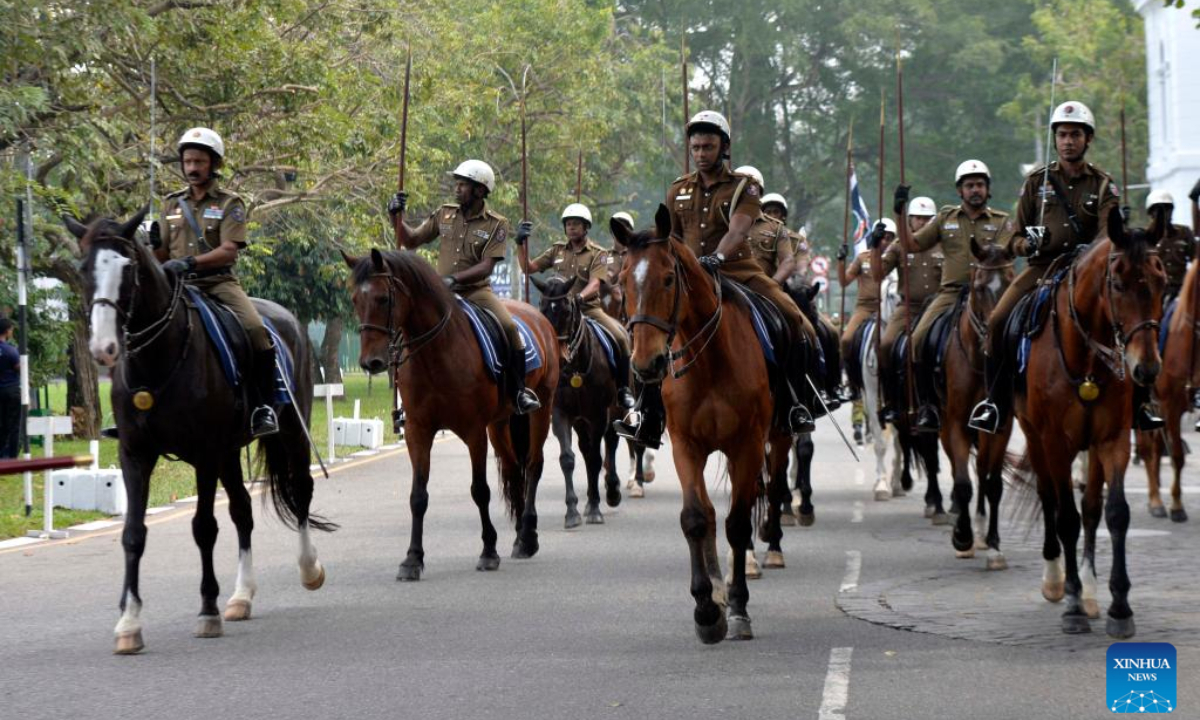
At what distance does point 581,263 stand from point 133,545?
28.3ft

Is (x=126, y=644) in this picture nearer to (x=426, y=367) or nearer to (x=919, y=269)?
(x=426, y=367)

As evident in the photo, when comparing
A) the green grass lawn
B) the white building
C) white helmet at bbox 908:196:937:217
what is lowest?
the green grass lawn

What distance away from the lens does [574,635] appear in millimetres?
9930

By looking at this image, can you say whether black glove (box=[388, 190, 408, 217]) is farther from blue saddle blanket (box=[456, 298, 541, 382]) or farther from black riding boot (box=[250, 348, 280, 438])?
black riding boot (box=[250, 348, 280, 438])

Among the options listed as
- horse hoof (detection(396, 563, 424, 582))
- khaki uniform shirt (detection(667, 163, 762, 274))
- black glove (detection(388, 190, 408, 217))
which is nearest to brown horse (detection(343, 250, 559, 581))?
horse hoof (detection(396, 563, 424, 582))

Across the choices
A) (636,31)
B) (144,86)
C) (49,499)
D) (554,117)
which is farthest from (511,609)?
(636,31)

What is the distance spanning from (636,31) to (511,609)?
51608mm

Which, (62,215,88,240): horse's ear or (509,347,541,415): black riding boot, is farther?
(509,347,541,415): black riding boot

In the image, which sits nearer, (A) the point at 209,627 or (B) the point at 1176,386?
(A) the point at 209,627

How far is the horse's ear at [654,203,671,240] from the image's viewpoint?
9.49 metres

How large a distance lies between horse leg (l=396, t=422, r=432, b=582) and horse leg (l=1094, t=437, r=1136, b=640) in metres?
4.64

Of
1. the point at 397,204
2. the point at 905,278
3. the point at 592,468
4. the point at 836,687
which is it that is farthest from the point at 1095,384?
the point at 592,468

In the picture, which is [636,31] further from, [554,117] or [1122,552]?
[1122,552]

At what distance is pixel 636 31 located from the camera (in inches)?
2405
